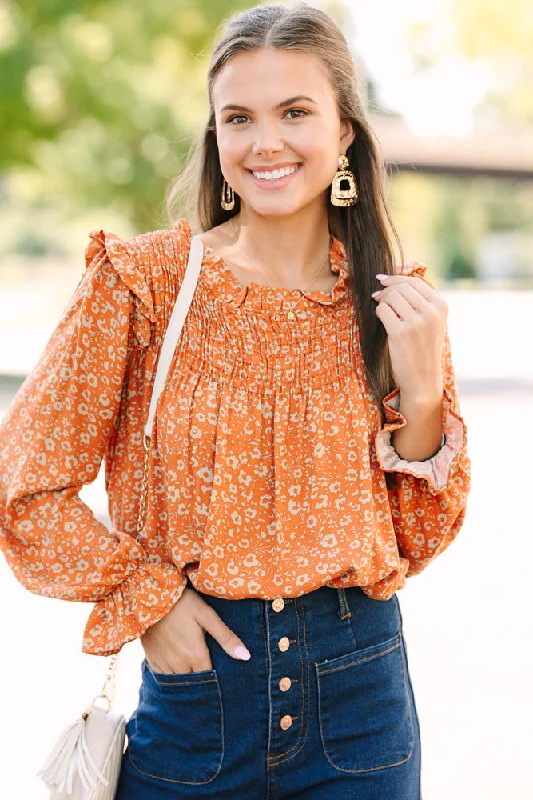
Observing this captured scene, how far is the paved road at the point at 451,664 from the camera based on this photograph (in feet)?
12.5

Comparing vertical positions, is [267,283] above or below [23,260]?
below

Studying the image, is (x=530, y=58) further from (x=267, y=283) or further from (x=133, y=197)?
(x=267, y=283)

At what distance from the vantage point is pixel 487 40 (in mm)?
25266

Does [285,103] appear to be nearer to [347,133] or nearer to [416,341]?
[347,133]

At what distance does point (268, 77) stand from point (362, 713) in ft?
4.12

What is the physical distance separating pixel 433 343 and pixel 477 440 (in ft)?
24.8

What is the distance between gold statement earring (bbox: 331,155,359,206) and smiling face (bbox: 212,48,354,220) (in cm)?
15

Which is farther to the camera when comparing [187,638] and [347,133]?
[347,133]

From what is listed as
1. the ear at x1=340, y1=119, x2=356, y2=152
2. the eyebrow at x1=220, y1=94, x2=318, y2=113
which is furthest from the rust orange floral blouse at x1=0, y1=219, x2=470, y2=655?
the ear at x1=340, y1=119, x2=356, y2=152

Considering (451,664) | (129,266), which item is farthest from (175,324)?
(451,664)

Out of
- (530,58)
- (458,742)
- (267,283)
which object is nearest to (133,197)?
(458,742)

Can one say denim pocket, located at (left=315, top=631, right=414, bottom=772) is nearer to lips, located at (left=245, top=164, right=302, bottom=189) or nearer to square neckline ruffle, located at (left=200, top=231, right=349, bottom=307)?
square neckline ruffle, located at (left=200, top=231, right=349, bottom=307)

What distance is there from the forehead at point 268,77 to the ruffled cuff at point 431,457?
2.07 ft

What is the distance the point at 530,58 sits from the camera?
26438mm
